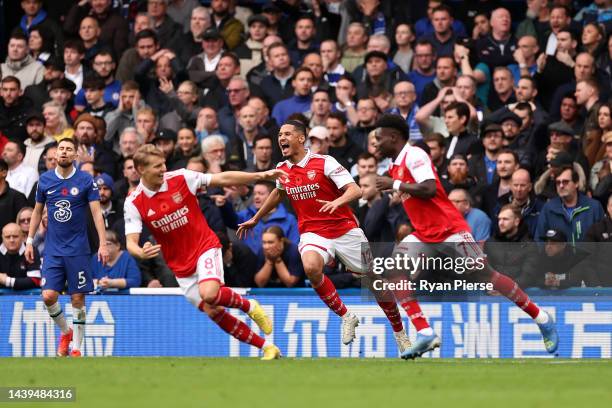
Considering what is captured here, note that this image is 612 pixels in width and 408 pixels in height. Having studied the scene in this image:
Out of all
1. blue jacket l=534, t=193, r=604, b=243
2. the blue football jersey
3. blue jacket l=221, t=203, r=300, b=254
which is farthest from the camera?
blue jacket l=221, t=203, r=300, b=254

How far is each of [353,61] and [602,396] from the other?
12.1 metres

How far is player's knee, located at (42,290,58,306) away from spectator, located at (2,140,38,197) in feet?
14.2

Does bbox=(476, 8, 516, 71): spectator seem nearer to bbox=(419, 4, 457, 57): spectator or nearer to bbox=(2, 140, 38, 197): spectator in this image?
bbox=(419, 4, 457, 57): spectator

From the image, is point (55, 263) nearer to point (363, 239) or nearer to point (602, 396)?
point (363, 239)

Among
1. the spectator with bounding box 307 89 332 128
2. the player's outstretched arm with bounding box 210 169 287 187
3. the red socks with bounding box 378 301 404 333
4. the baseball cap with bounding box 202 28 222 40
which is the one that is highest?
the baseball cap with bounding box 202 28 222 40

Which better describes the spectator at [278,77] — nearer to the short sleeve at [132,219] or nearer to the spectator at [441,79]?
the spectator at [441,79]

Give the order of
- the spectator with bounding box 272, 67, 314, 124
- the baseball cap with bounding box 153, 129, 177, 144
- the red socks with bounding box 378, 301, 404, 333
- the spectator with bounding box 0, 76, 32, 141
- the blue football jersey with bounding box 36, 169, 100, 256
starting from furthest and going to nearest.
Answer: the spectator with bounding box 0, 76, 32, 141 < the spectator with bounding box 272, 67, 314, 124 < the baseball cap with bounding box 153, 129, 177, 144 < the blue football jersey with bounding box 36, 169, 100, 256 < the red socks with bounding box 378, 301, 404, 333

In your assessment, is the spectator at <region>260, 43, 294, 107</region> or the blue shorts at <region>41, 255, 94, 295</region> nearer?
the blue shorts at <region>41, 255, 94, 295</region>

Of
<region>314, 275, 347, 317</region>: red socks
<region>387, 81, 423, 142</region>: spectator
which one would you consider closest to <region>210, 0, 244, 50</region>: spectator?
<region>387, 81, 423, 142</region>: spectator

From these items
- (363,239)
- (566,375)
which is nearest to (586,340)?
(363,239)

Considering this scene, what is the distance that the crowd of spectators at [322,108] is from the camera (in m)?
17.8

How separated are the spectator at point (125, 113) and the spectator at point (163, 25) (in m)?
1.68

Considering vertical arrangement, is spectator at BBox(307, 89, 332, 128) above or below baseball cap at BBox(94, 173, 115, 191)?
above

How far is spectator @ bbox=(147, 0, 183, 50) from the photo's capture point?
23.1 m
